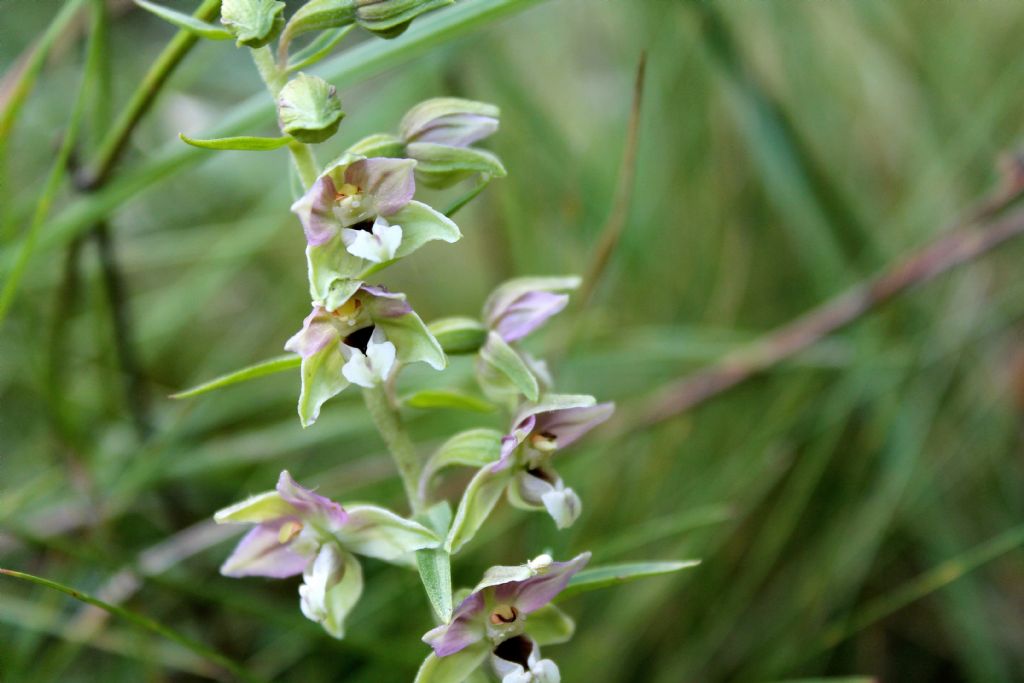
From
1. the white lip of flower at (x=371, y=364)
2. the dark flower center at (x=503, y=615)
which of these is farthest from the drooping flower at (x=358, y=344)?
the dark flower center at (x=503, y=615)

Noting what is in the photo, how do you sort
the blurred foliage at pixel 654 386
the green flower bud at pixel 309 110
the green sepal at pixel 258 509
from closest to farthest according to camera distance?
the green flower bud at pixel 309 110, the green sepal at pixel 258 509, the blurred foliage at pixel 654 386

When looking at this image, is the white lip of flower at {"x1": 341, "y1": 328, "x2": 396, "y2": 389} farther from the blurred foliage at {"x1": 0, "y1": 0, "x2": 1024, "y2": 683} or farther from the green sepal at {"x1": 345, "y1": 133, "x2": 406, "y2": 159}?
the blurred foliage at {"x1": 0, "y1": 0, "x2": 1024, "y2": 683}

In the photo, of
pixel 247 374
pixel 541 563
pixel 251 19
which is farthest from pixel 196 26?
pixel 541 563

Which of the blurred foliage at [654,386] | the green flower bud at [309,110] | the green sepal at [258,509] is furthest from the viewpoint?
the blurred foliage at [654,386]

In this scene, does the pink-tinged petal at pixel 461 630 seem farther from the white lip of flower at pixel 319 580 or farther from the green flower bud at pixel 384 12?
the green flower bud at pixel 384 12

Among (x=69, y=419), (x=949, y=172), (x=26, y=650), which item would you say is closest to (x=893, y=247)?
(x=949, y=172)

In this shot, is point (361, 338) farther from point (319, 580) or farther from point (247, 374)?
point (319, 580)

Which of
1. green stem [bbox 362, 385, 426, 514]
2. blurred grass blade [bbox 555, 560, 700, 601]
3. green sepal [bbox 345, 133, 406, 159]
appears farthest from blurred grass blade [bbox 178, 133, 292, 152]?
blurred grass blade [bbox 555, 560, 700, 601]
